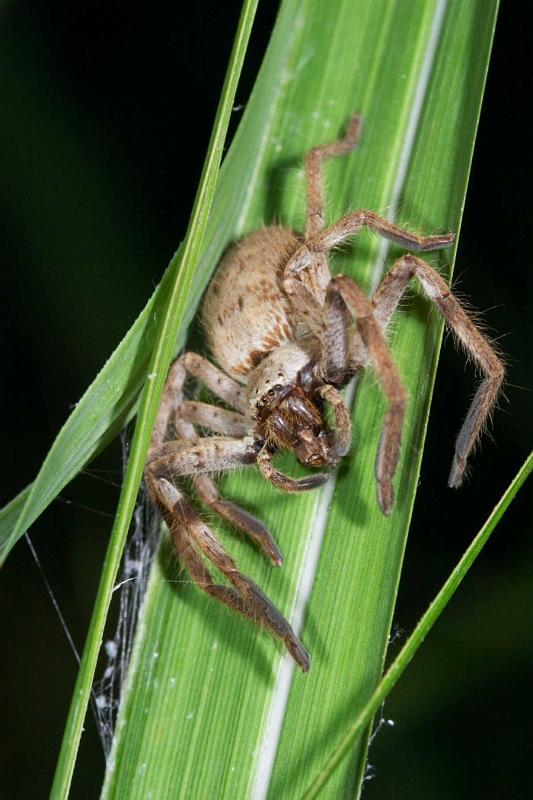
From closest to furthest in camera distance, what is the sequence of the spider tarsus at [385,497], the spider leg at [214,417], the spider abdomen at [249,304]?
1. the spider tarsus at [385,497]
2. the spider abdomen at [249,304]
3. the spider leg at [214,417]

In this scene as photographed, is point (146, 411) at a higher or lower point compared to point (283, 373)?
lower

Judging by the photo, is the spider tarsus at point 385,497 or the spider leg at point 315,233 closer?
the spider tarsus at point 385,497

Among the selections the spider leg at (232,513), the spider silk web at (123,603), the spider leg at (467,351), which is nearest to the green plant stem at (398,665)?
the spider leg at (467,351)

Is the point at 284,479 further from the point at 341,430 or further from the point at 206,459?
the point at 206,459

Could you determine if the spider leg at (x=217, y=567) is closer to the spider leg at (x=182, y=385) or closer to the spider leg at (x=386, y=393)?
the spider leg at (x=182, y=385)

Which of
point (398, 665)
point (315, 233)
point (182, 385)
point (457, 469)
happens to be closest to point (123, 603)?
point (182, 385)

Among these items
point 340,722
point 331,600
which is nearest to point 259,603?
point 331,600

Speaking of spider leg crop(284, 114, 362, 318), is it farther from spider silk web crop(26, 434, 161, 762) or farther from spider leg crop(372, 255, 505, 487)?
spider silk web crop(26, 434, 161, 762)

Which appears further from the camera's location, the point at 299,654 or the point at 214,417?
the point at 214,417
